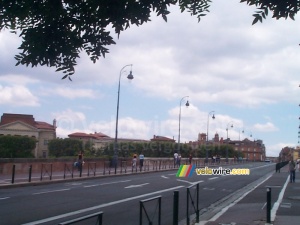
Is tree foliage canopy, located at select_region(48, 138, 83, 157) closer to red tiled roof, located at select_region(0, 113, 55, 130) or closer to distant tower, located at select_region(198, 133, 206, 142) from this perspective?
red tiled roof, located at select_region(0, 113, 55, 130)

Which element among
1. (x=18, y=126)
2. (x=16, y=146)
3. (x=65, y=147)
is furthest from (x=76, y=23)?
(x=18, y=126)

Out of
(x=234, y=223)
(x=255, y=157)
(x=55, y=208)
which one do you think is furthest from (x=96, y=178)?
(x=255, y=157)

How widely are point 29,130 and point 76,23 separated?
10259cm

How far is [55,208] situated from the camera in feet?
47.5

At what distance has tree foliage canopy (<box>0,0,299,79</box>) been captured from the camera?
5.41m

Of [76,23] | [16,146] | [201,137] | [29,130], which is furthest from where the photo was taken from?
[201,137]

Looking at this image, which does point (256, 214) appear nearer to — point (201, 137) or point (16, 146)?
point (16, 146)

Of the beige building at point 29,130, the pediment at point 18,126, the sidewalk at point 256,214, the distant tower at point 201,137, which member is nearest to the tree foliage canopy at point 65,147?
the beige building at point 29,130

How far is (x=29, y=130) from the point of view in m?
104

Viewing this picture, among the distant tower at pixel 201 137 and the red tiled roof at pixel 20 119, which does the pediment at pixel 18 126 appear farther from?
the distant tower at pixel 201 137

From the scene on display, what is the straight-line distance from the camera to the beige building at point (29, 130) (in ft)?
333

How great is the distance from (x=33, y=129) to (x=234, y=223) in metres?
98.0

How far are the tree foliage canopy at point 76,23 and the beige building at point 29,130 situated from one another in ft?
306

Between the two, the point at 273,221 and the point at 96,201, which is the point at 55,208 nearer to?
the point at 96,201
